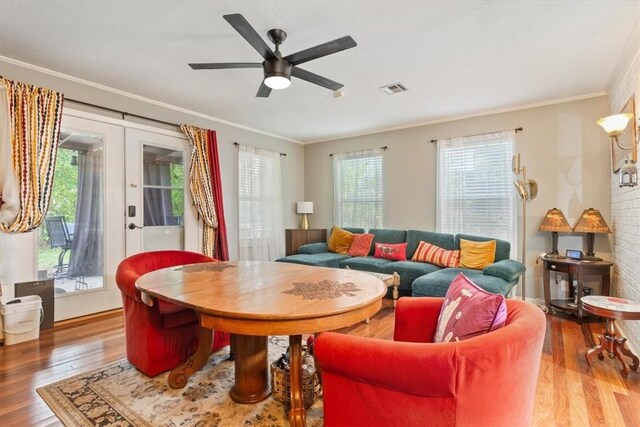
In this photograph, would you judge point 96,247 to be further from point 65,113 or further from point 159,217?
point 65,113

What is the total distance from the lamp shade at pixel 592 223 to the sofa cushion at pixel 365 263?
2.12 meters

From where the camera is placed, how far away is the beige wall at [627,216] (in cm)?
242

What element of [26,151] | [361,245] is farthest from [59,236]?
[361,245]

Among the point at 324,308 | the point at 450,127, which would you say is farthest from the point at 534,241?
the point at 324,308

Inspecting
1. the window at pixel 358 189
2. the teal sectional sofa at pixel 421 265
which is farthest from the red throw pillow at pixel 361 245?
the window at pixel 358 189

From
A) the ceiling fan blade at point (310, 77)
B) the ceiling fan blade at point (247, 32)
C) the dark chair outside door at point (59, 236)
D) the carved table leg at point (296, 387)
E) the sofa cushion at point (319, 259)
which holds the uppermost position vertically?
the ceiling fan blade at point (247, 32)

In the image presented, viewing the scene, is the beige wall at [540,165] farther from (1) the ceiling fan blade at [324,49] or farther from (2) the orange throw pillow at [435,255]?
(1) the ceiling fan blade at [324,49]

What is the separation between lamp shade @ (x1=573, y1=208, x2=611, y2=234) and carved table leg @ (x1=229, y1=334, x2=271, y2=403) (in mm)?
3470

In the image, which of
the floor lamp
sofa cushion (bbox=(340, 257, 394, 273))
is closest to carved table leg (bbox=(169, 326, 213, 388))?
sofa cushion (bbox=(340, 257, 394, 273))

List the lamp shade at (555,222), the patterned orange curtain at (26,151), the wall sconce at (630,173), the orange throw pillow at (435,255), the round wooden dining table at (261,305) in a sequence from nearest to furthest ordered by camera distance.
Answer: the round wooden dining table at (261,305) → the wall sconce at (630,173) → the patterned orange curtain at (26,151) → the lamp shade at (555,222) → the orange throw pillow at (435,255)

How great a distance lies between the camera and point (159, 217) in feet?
12.9

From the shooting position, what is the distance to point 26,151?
283 centimetres

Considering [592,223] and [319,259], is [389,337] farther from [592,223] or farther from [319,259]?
[592,223]

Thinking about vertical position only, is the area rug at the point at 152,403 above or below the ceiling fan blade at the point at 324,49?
below
